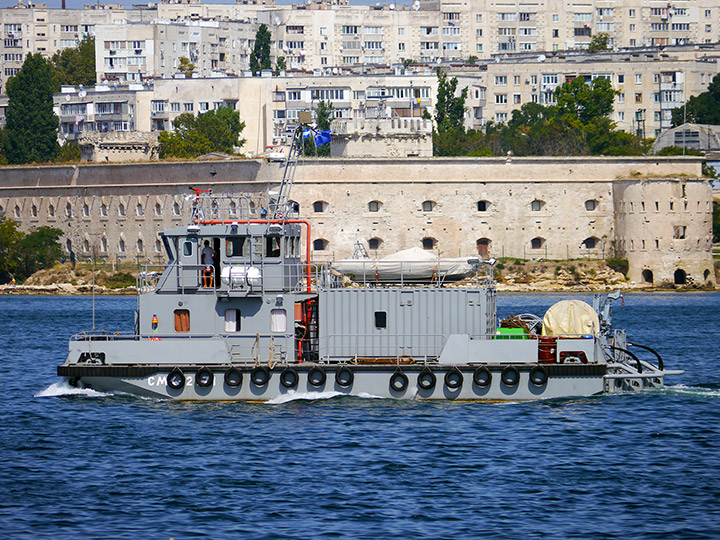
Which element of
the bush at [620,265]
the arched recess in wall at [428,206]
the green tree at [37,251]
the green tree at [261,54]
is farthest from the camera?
the green tree at [261,54]

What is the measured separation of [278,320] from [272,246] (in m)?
1.72

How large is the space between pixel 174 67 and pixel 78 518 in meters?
121

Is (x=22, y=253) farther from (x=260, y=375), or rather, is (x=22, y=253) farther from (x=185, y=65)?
(x=260, y=375)

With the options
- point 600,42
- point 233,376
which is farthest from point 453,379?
point 600,42

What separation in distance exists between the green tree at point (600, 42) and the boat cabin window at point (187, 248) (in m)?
107

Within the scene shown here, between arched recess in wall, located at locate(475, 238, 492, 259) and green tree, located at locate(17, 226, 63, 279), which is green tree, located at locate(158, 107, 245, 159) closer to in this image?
green tree, located at locate(17, 226, 63, 279)

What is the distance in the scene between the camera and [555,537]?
2033 cm

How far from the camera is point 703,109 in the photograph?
119 m

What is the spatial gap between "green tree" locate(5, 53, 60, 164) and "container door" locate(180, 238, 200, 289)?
7807 centimetres

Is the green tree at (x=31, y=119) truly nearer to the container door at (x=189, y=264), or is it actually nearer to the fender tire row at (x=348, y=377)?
the container door at (x=189, y=264)

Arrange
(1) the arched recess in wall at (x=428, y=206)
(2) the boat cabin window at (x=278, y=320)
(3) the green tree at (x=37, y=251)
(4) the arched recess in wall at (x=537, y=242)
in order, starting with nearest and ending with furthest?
(2) the boat cabin window at (x=278, y=320) < (1) the arched recess in wall at (x=428, y=206) < (4) the arched recess in wall at (x=537, y=242) < (3) the green tree at (x=37, y=251)

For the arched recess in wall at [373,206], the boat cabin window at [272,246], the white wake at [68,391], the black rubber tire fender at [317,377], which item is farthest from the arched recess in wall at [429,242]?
the black rubber tire fender at [317,377]

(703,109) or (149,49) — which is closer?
(703,109)

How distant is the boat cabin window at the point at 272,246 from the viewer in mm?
30406
